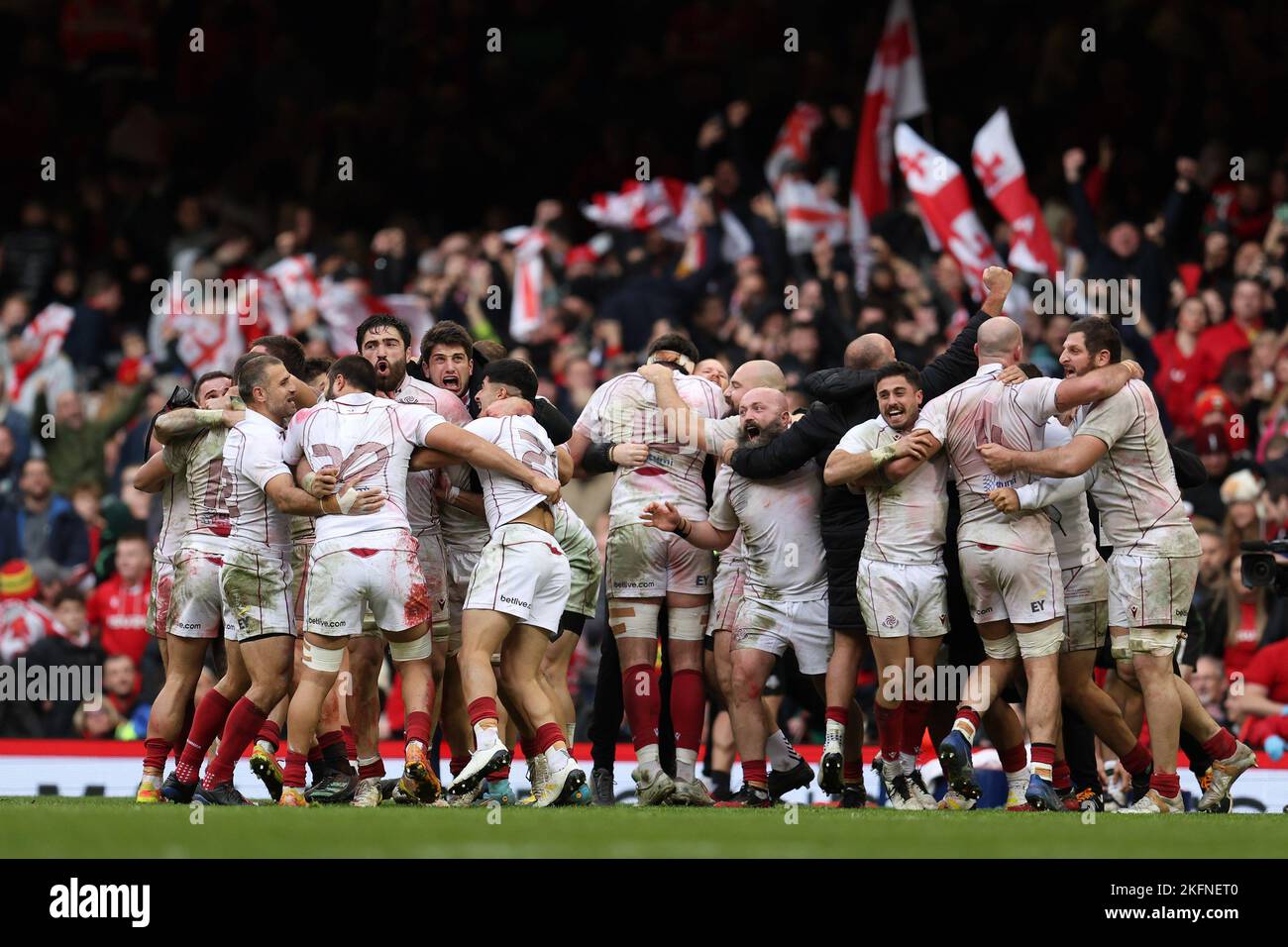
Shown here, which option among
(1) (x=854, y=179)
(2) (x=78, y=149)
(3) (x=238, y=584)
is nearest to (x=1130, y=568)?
(3) (x=238, y=584)

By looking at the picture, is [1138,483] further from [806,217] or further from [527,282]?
[527,282]

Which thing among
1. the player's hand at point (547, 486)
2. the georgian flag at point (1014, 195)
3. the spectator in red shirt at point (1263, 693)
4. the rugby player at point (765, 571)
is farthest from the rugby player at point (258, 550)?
the georgian flag at point (1014, 195)

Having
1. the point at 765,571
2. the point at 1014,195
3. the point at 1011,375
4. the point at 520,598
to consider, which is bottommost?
the point at 520,598

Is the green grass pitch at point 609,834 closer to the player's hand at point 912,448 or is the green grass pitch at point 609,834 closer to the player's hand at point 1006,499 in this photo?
the player's hand at point 1006,499

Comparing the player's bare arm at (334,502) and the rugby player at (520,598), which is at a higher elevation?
the player's bare arm at (334,502)

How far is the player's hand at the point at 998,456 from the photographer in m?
10.6

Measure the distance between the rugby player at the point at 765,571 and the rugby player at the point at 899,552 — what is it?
1.53ft

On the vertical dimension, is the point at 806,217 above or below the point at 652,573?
above

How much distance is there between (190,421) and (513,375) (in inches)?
68.2

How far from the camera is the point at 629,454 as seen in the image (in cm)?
1161

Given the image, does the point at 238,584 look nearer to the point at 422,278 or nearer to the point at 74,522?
the point at 74,522

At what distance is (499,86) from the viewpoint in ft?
78.1
